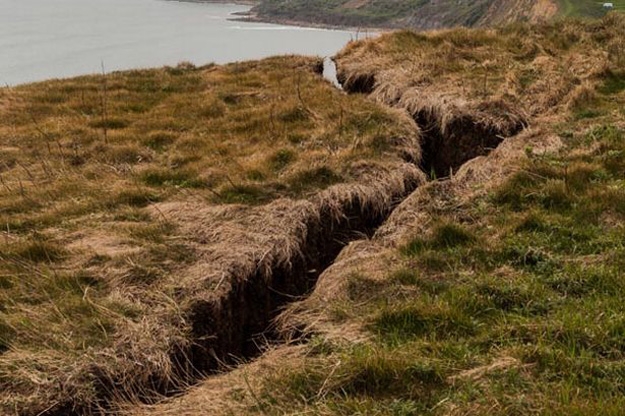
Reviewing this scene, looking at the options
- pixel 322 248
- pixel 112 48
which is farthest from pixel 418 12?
pixel 322 248

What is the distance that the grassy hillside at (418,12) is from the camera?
126625mm

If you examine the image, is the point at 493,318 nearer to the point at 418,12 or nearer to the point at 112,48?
the point at 112,48

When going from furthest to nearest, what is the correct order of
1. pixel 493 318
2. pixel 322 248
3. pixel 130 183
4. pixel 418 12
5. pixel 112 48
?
pixel 418 12, pixel 112 48, pixel 130 183, pixel 322 248, pixel 493 318

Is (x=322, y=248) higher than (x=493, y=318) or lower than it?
lower

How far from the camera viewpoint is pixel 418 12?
17850 cm

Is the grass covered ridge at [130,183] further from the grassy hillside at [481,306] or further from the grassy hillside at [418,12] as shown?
the grassy hillside at [418,12]

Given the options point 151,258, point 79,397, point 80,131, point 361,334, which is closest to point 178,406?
point 79,397

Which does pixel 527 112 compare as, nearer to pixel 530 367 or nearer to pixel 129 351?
pixel 530 367

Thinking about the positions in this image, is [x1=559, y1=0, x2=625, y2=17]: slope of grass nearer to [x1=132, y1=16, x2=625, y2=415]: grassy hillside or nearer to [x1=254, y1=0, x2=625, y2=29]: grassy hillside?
[x1=254, y1=0, x2=625, y2=29]: grassy hillside

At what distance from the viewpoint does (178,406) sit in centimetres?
554

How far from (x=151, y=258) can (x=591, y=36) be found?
18.4 metres

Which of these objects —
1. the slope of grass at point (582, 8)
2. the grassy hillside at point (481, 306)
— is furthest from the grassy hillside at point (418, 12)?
the grassy hillside at point (481, 306)

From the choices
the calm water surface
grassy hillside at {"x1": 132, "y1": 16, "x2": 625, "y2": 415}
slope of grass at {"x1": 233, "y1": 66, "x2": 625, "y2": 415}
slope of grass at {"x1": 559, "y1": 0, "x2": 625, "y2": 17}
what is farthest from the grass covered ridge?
slope of grass at {"x1": 559, "y1": 0, "x2": 625, "y2": 17}

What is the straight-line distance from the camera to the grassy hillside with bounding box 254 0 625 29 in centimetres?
12662
